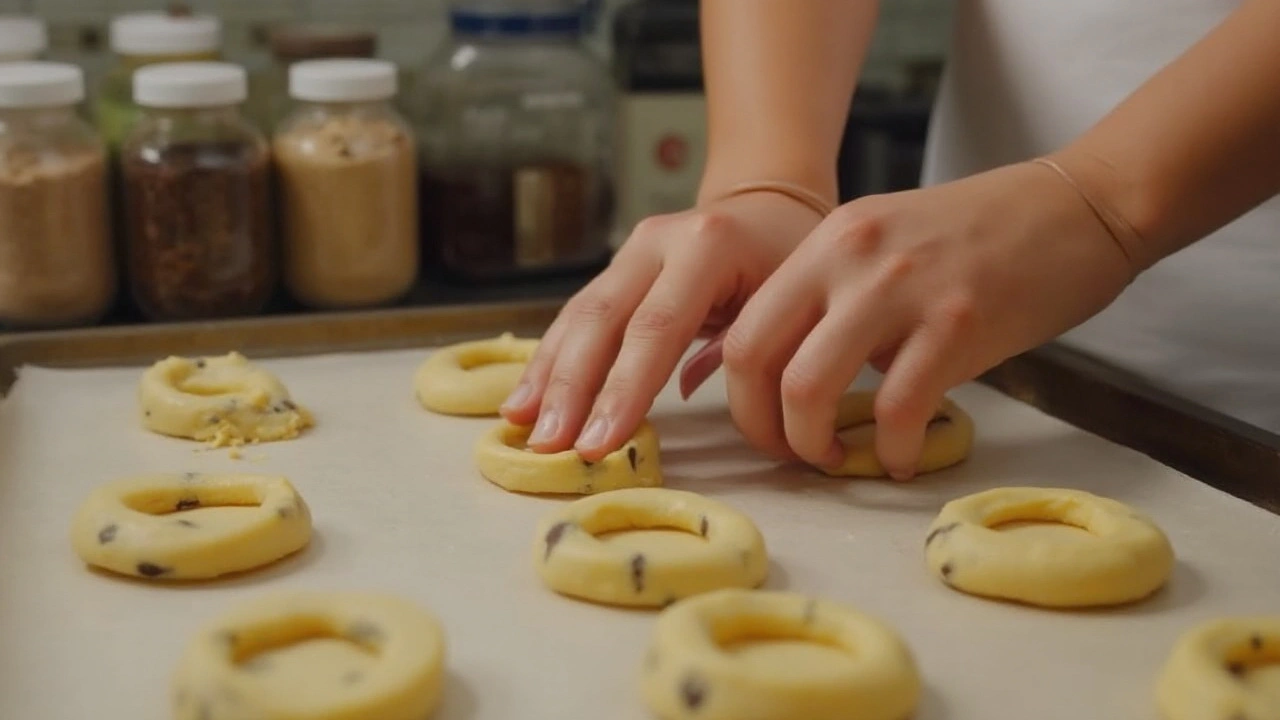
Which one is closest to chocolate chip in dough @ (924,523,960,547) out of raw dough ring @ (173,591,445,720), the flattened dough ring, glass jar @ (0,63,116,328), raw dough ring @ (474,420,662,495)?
the flattened dough ring

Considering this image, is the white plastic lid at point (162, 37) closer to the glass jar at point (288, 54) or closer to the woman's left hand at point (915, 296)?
the glass jar at point (288, 54)

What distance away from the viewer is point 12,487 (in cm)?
105

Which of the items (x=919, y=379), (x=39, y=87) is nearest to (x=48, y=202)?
(x=39, y=87)

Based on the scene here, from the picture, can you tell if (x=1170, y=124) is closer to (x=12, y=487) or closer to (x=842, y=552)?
(x=842, y=552)

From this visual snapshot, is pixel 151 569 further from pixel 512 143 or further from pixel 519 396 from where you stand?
pixel 512 143

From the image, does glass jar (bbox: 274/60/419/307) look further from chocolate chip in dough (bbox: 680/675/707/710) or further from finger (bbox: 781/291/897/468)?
chocolate chip in dough (bbox: 680/675/707/710)

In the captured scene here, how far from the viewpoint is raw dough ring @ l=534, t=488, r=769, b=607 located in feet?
2.82

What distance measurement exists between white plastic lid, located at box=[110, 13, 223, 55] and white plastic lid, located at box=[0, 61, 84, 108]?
149 millimetres

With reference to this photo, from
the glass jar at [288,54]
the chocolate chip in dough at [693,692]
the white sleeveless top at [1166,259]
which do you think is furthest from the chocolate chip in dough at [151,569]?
the glass jar at [288,54]

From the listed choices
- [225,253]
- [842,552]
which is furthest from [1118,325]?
[225,253]

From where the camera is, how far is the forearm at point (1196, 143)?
38.8 inches

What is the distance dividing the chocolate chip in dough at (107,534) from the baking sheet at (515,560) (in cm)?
3

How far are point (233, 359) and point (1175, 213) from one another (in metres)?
0.77

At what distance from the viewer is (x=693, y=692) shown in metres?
0.71
